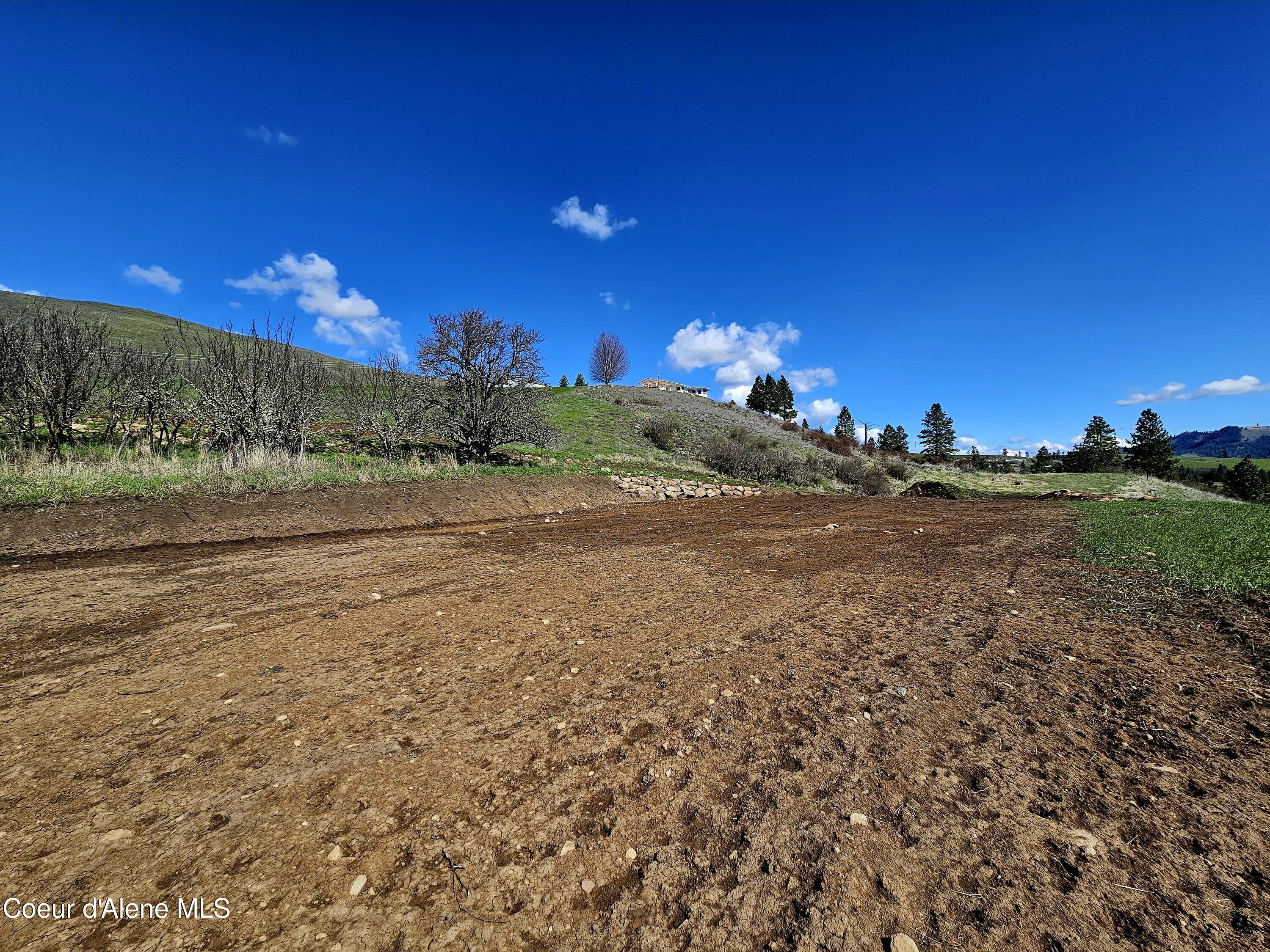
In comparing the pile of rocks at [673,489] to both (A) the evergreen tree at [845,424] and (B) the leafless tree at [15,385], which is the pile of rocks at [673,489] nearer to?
(B) the leafless tree at [15,385]

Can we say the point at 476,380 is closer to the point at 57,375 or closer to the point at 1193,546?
the point at 57,375

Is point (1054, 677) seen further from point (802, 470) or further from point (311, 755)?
point (802, 470)

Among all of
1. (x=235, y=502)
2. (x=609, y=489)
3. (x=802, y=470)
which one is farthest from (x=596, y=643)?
(x=802, y=470)

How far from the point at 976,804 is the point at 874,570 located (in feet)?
14.3

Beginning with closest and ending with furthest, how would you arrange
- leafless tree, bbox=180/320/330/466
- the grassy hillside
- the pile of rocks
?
leafless tree, bbox=180/320/330/466 < the pile of rocks < the grassy hillside

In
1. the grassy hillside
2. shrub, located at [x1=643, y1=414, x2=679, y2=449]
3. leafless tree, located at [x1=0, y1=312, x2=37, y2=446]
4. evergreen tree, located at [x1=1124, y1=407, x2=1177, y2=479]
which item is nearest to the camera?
leafless tree, located at [x1=0, y1=312, x2=37, y2=446]

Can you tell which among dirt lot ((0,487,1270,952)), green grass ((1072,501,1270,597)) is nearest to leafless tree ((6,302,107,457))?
dirt lot ((0,487,1270,952))

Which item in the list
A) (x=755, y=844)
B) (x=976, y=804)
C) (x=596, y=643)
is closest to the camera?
(x=755, y=844)

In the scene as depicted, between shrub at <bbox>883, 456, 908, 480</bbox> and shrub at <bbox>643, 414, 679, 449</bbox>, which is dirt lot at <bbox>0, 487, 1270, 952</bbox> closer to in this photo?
shrub at <bbox>643, 414, 679, 449</bbox>

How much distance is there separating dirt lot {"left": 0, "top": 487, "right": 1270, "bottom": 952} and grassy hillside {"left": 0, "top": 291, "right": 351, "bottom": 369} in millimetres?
24677

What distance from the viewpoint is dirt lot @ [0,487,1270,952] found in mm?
1673

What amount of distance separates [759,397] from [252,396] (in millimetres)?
64112

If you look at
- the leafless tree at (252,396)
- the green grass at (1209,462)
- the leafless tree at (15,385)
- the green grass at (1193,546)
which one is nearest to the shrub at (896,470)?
the green grass at (1193,546)

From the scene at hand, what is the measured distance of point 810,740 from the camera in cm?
263
